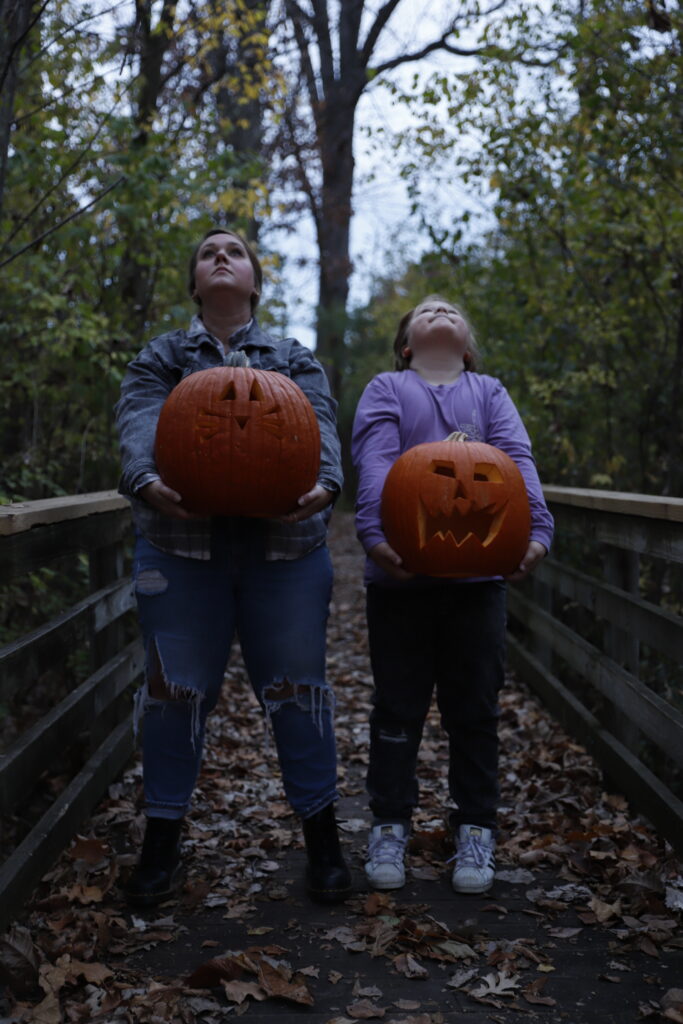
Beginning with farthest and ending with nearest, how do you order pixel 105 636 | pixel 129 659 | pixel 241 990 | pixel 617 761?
pixel 129 659 → pixel 105 636 → pixel 617 761 → pixel 241 990

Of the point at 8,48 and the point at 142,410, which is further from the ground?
the point at 8,48

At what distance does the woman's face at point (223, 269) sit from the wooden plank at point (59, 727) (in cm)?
149

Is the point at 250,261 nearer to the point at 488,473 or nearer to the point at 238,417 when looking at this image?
the point at 238,417

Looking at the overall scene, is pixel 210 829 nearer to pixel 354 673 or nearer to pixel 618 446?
pixel 354 673

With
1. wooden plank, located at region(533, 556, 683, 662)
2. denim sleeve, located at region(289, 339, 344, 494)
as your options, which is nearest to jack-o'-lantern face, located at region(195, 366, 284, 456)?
denim sleeve, located at region(289, 339, 344, 494)

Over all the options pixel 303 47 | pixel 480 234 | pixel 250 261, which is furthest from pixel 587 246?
pixel 303 47

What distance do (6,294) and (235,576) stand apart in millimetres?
3408

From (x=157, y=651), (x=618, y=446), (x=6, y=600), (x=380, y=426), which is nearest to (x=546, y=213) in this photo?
(x=618, y=446)

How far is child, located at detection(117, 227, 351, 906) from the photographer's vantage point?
286 centimetres

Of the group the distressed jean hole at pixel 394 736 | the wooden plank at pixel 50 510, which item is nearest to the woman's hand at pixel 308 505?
the wooden plank at pixel 50 510

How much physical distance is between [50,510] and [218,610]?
0.60 metres

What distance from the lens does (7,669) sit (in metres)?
2.70

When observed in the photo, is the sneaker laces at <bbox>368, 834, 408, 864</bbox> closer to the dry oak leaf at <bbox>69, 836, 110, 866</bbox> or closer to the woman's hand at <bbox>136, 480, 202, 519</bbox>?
the dry oak leaf at <bbox>69, 836, 110, 866</bbox>

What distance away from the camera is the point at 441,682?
3.19m
